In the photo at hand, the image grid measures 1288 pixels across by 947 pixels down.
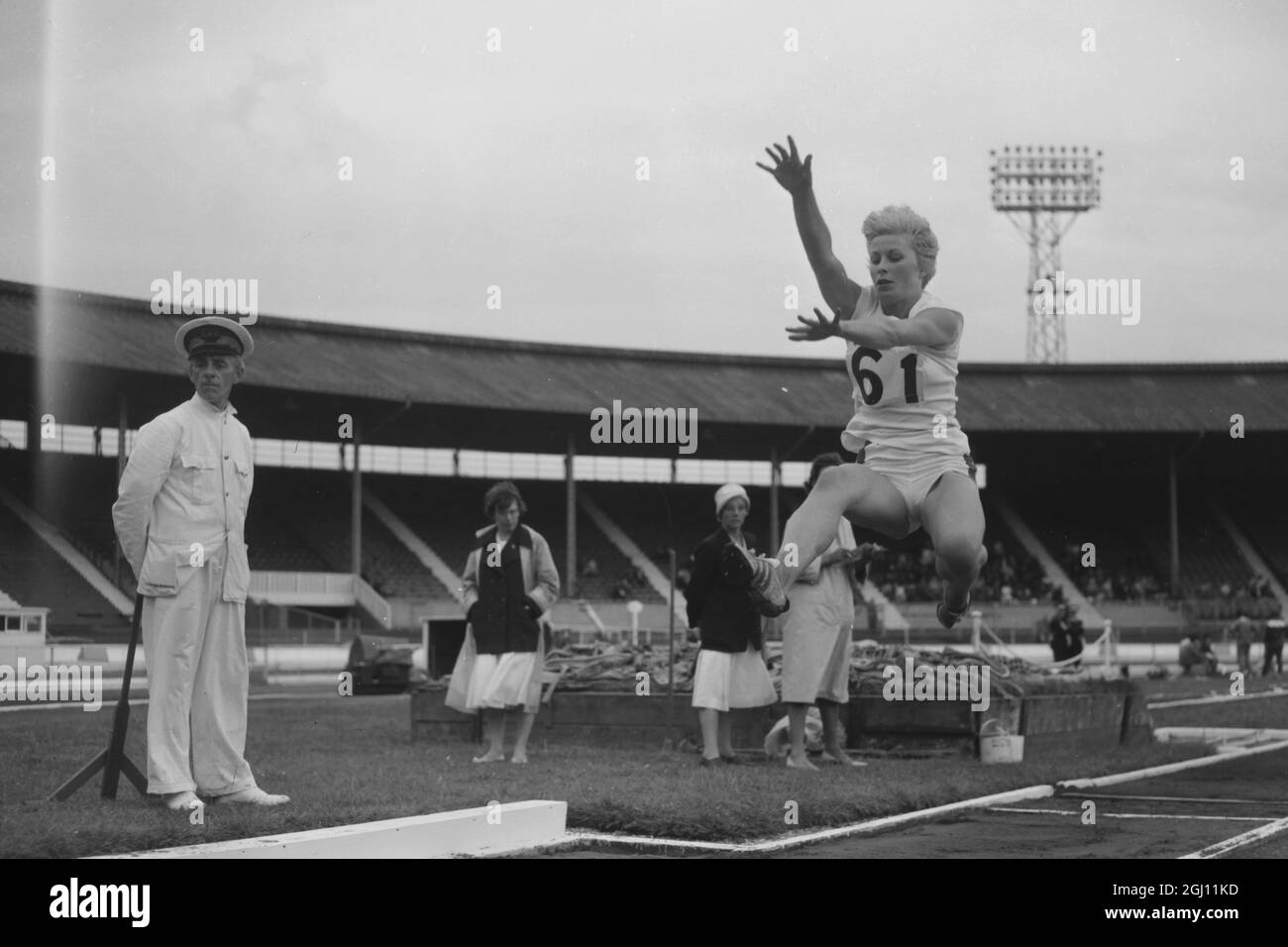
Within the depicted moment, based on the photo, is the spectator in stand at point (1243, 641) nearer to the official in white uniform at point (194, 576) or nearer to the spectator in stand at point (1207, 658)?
the spectator in stand at point (1207, 658)

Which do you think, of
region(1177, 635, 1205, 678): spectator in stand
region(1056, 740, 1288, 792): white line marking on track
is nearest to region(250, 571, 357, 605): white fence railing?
region(1177, 635, 1205, 678): spectator in stand

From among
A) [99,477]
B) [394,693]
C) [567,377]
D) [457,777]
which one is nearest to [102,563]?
[99,477]

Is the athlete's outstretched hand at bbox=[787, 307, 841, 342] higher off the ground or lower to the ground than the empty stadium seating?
higher

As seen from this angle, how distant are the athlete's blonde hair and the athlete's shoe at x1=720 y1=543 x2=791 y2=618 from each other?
60.4 inches

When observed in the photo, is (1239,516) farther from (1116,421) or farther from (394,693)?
(394,693)

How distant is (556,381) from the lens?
154 ft

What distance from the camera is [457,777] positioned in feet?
33.2

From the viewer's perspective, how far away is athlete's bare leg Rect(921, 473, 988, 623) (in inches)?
279

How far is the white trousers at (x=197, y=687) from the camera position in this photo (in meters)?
8.13

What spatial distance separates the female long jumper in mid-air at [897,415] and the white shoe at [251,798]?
281 cm

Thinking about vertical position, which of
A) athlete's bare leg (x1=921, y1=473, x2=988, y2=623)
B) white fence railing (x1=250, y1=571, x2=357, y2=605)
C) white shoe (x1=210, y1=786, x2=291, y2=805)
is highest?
athlete's bare leg (x1=921, y1=473, x2=988, y2=623)

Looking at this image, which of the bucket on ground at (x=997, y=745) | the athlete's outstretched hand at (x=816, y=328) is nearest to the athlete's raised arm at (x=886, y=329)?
the athlete's outstretched hand at (x=816, y=328)

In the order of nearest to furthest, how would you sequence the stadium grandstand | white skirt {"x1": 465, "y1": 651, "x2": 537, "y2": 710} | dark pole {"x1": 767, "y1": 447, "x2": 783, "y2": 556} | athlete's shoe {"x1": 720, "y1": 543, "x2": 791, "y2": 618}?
athlete's shoe {"x1": 720, "y1": 543, "x2": 791, "y2": 618}
white skirt {"x1": 465, "y1": 651, "x2": 537, "y2": 710}
the stadium grandstand
dark pole {"x1": 767, "y1": 447, "x2": 783, "y2": 556}

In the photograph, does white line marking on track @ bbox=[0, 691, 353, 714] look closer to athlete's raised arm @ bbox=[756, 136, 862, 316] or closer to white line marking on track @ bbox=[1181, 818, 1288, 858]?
athlete's raised arm @ bbox=[756, 136, 862, 316]
